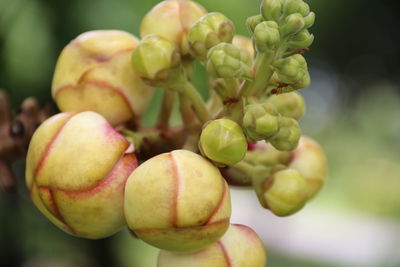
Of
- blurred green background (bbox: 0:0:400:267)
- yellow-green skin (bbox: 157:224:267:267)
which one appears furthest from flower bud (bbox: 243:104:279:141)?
blurred green background (bbox: 0:0:400:267)

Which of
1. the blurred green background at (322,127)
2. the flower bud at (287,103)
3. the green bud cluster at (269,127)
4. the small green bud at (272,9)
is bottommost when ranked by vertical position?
the blurred green background at (322,127)

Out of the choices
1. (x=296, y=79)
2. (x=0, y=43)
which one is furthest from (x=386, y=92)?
(x=296, y=79)

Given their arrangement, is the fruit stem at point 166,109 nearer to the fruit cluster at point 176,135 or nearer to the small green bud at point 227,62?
the fruit cluster at point 176,135

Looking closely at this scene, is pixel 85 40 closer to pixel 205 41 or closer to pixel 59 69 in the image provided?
pixel 59 69

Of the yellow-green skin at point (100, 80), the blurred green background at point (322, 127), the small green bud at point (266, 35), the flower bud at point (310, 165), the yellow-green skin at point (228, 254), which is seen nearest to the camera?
the small green bud at point (266, 35)

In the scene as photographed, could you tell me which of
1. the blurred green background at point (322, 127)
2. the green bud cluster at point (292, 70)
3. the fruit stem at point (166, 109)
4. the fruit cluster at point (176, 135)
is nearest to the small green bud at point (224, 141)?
the fruit cluster at point (176, 135)

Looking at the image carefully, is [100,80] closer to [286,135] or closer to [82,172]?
[82,172]
